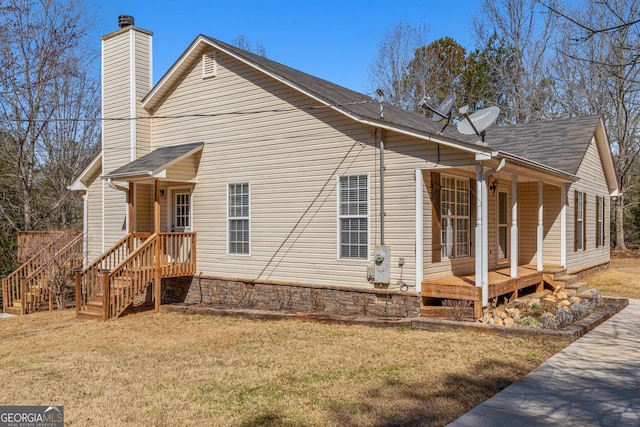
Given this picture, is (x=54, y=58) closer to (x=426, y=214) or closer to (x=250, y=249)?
(x=250, y=249)

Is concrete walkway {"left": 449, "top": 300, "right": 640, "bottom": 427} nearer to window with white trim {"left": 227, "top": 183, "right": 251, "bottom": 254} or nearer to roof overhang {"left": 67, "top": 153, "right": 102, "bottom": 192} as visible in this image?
window with white trim {"left": 227, "top": 183, "right": 251, "bottom": 254}

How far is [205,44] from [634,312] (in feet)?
34.6

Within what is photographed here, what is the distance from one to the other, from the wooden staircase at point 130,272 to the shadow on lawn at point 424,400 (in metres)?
6.83

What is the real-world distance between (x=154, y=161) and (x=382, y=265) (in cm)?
575

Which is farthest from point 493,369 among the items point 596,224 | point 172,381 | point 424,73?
point 424,73

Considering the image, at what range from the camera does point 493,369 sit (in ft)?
20.8

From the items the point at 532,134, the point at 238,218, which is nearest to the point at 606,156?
the point at 532,134

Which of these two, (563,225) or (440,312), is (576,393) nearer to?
(440,312)

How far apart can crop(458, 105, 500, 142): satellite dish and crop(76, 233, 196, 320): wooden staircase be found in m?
6.53

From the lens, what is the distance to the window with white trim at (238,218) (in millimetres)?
11664

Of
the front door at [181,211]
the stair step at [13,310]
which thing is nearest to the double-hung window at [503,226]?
the front door at [181,211]

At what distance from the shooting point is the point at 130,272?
35.9 ft

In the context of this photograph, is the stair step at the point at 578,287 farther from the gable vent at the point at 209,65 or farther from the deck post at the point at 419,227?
the gable vent at the point at 209,65

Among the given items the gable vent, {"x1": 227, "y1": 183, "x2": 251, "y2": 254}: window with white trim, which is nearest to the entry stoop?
{"x1": 227, "y1": 183, "x2": 251, "y2": 254}: window with white trim
